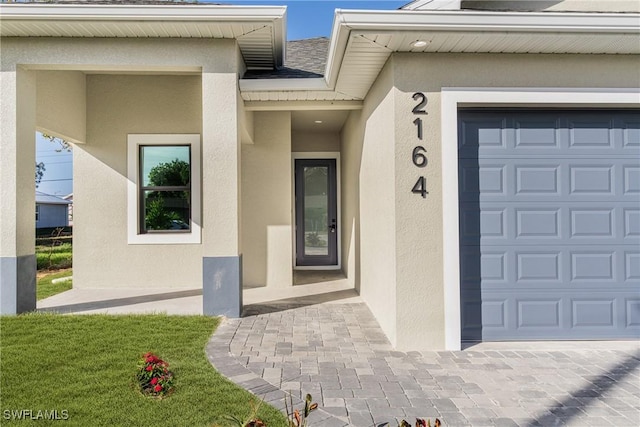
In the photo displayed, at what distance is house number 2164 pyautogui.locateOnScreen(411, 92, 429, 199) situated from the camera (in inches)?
169

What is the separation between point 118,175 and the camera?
24.7 feet

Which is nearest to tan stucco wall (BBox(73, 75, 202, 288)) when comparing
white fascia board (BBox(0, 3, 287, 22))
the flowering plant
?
white fascia board (BBox(0, 3, 287, 22))

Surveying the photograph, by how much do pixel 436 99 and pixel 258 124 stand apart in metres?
4.23

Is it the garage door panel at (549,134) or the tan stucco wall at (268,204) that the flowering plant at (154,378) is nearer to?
the garage door panel at (549,134)

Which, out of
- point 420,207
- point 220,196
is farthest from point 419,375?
point 220,196

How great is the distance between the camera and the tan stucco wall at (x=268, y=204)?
7.66m

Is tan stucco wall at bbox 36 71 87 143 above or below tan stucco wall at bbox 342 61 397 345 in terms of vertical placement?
above

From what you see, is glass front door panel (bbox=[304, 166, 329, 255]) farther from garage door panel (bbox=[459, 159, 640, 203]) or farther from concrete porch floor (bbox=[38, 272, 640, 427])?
garage door panel (bbox=[459, 159, 640, 203])

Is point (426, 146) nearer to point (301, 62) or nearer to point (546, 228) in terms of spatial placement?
point (546, 228)

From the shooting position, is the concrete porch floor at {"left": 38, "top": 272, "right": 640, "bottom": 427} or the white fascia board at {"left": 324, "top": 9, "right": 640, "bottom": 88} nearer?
the concrete porch floor at {"left": 38, "top": 272, "right": 640, "bottom": 427}

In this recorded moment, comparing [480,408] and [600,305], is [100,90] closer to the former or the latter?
[480,408]

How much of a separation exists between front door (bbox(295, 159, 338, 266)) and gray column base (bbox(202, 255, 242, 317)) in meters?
4.69

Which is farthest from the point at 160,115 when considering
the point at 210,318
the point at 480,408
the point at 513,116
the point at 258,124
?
the point at 480,408

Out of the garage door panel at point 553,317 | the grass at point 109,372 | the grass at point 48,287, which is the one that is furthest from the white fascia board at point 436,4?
the grass at point 48,287
